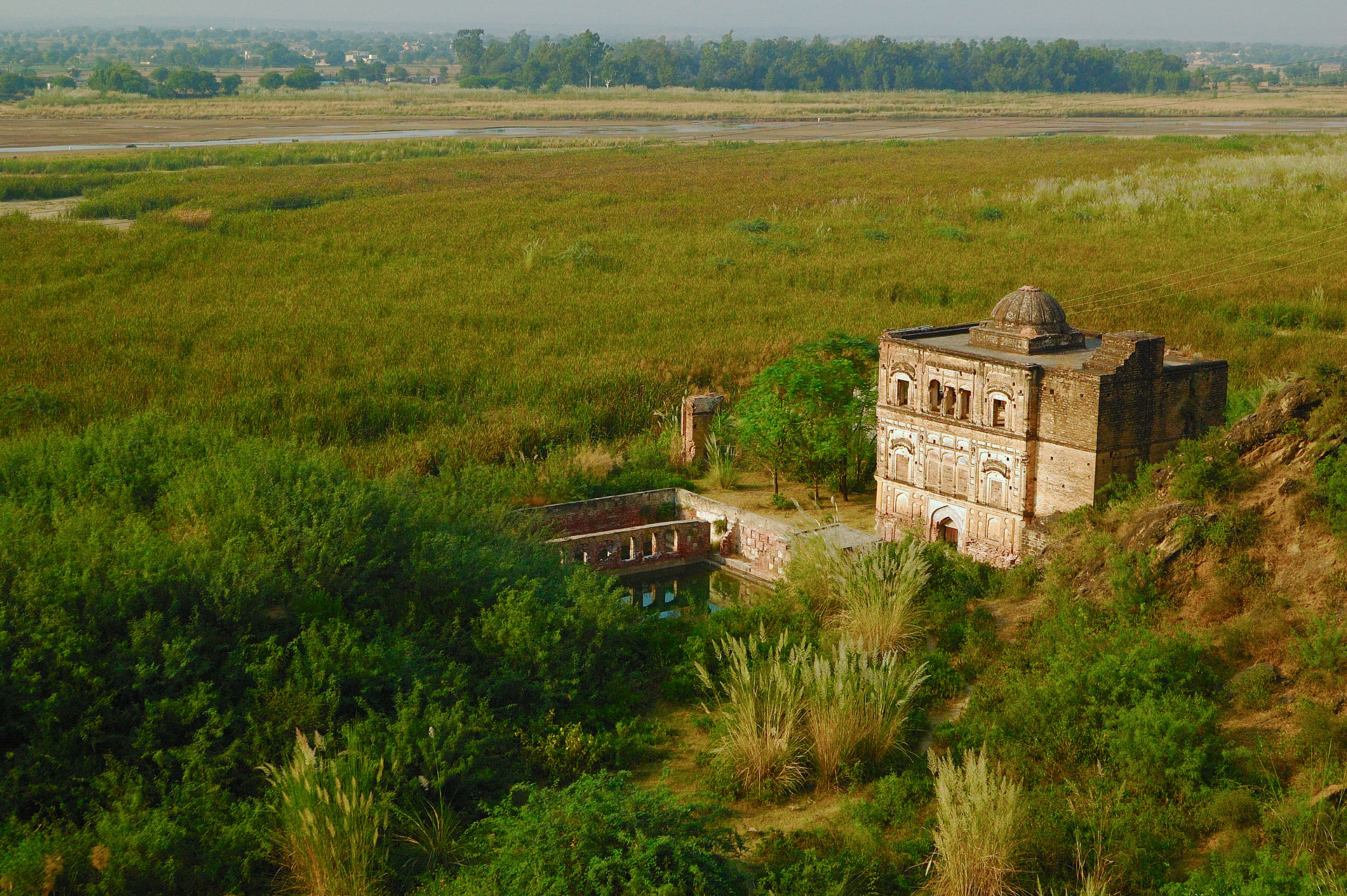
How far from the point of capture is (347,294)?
111 ft

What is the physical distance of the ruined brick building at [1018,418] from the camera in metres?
15.8

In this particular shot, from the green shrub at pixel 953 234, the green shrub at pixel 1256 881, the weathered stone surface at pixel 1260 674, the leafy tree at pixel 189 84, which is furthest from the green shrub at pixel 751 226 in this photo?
the leafy tree at pixel 189 84

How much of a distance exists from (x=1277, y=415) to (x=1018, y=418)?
301cm

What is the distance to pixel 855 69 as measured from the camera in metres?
167

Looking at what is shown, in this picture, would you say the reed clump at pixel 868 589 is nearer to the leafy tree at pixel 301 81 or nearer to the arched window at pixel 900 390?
the arched window at pixel 900 390

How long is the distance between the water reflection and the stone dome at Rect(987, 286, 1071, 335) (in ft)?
16.6

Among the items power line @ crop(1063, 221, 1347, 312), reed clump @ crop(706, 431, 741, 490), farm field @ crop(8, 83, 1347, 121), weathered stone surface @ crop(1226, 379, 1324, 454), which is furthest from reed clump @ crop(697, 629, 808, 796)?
farm field @ crop(8, 83, 1347, 121)

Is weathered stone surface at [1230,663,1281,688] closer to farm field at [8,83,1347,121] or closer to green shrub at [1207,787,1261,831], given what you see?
green shrub at [1207,787,1261,831]

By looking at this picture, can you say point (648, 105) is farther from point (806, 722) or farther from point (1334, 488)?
point (806, 722)

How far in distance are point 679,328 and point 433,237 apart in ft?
47.6

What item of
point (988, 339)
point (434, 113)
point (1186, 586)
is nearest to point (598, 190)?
point (988, 339)

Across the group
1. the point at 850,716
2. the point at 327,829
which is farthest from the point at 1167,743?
the point at 327,829

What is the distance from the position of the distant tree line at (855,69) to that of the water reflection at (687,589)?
14574 centimetres

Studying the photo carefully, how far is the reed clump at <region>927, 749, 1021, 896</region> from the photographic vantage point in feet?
30.4
